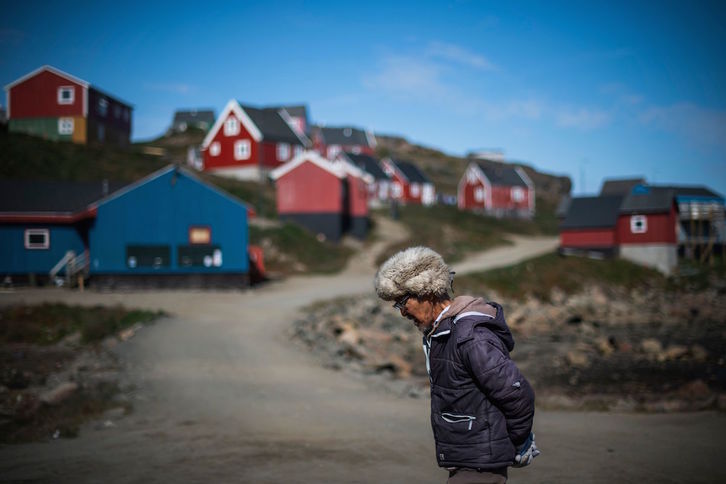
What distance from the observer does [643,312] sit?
33719 millimetres

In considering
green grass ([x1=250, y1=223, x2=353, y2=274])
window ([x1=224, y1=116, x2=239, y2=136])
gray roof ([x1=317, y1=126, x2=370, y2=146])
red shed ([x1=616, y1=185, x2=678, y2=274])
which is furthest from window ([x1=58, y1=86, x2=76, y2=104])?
gray roof ([x1=317, y1=126, x2=370, y2=146])

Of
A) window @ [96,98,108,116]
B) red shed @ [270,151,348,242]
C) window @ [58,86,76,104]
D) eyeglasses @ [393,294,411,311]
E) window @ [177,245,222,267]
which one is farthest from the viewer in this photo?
window @ [96,98,108,116]

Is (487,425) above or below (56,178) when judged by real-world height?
below

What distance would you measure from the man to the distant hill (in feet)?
268

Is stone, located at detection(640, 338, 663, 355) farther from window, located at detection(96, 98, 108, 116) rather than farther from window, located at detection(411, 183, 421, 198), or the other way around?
window, located at detection(411, 183, 421, 198)

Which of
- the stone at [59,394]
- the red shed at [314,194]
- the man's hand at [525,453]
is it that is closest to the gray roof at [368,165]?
the red shed at [314,194]

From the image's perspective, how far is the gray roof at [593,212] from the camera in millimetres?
45125

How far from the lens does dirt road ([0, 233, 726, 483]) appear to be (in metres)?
7.84

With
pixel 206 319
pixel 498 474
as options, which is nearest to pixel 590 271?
pixel 206 319

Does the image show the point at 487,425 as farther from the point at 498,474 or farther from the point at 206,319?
the point at 206,319

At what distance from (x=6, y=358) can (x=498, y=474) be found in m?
17.0

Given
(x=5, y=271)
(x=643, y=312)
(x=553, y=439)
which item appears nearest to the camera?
(x=553, y=439)

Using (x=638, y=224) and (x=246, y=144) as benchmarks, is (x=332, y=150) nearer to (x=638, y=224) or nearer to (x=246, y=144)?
(x=246, y=144)

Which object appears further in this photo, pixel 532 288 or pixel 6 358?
pixel 532 288
